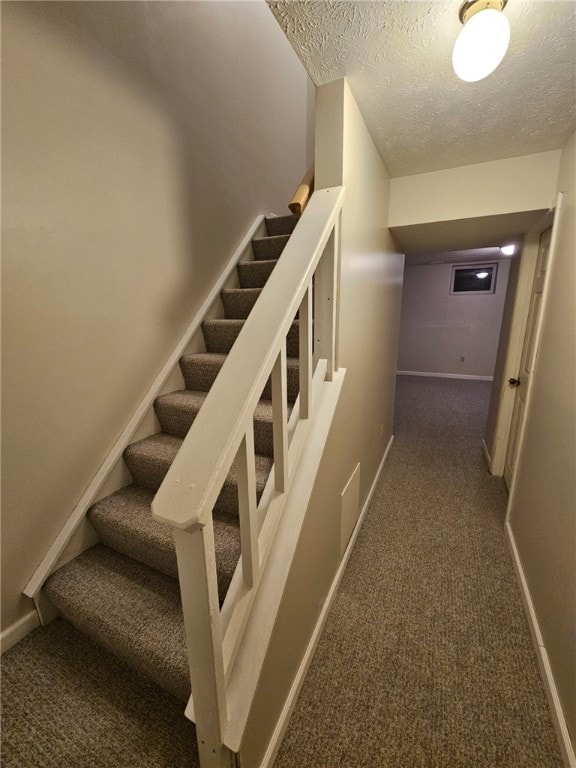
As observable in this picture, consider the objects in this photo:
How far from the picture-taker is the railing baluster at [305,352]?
1.01 meters

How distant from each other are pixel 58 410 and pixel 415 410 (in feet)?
13.6

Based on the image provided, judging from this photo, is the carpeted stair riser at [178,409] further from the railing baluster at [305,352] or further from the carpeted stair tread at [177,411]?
the railing baluster at [305,352]

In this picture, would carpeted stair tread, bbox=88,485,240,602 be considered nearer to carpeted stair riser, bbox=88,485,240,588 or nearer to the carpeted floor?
carpeted stair riser, bbox=88,485,240,588

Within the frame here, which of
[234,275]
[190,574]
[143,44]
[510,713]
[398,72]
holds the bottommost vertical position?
[510,713]

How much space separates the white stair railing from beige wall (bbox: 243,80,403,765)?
206 mm

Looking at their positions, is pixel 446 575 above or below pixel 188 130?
below

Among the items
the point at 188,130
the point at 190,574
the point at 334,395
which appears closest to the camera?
the point at 190,574

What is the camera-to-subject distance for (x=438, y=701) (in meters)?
1.13

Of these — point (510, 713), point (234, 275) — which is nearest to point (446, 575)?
point (510, 713)

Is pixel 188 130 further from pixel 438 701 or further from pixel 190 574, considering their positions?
pixel 438 701

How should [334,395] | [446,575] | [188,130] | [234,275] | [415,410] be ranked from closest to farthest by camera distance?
[334,395]
[446,575]
[188,130]
[234,275]
[415,410]

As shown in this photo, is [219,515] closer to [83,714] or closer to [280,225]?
[83,714]

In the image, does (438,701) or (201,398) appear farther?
(201,398)

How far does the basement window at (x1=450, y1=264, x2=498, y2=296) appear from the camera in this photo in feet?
18.8
